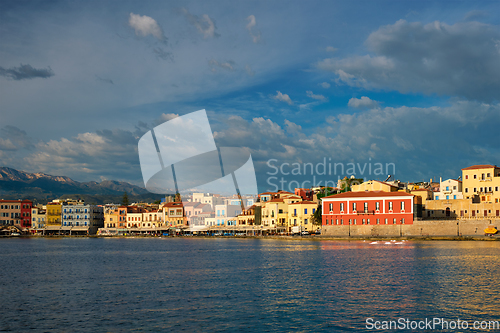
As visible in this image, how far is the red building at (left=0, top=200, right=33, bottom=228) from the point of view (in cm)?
13312

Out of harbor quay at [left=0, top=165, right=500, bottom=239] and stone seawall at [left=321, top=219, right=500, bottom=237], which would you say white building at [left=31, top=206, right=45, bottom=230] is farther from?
stone seawall at [left=321, top=219, right=500, bottom=237]

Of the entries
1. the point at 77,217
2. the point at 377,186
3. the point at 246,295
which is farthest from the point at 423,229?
the point at 77,217

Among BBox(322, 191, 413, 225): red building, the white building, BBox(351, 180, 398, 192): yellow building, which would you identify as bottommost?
the white building

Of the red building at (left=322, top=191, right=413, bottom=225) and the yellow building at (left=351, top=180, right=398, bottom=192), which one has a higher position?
the yellow building at (left=351, top=180, right=398, bottom=192)

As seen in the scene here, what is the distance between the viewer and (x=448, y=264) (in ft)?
134

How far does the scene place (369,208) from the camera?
83.1 metres

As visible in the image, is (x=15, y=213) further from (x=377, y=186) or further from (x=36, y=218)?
(x=377, y=186)

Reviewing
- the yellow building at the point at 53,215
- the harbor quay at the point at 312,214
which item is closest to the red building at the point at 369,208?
the harbor quay at the point at 312,214

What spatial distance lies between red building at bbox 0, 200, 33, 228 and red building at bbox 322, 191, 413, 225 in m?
96.0

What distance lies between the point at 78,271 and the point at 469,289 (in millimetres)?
31543

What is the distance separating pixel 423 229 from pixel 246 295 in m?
60.4

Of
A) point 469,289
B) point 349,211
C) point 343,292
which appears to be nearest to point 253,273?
point 343,292

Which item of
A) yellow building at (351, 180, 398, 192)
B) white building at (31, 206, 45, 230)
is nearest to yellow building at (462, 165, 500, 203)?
yellow building at (351, 180, 398, 192)

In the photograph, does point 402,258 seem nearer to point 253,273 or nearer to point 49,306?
point 253,273
